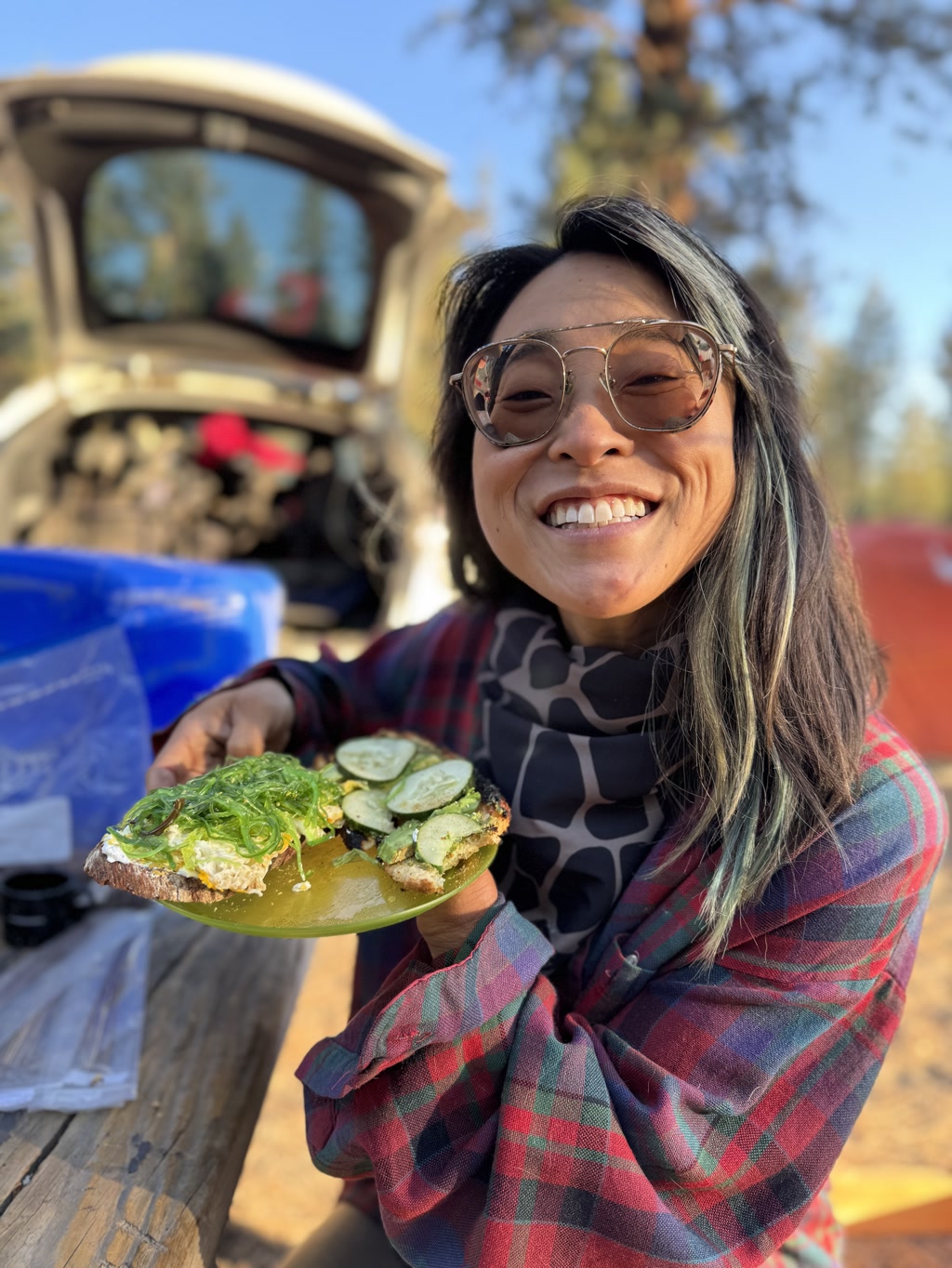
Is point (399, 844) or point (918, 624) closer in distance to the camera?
point (399, 844)

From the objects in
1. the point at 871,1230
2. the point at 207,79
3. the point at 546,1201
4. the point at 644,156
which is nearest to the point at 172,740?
the point at 546,1201

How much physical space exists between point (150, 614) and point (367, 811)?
1.13 meters

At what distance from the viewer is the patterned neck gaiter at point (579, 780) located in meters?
1.34

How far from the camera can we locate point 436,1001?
112 centimetres

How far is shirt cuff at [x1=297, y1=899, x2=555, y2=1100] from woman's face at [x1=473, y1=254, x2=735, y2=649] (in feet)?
1.52

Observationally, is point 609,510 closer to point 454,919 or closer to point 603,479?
point 603,479

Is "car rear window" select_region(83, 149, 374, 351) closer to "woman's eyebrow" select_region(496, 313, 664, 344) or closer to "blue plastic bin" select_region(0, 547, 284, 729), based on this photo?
"blue plastic bin" select_region(0, 547, 284, 729)

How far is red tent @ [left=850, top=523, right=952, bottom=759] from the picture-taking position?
16.7 feet

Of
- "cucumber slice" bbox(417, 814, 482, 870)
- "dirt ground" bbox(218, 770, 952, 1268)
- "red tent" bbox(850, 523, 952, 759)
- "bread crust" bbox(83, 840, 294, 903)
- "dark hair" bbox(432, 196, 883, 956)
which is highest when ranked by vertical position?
"dark hair" bbox(432, 196, 883, 956)

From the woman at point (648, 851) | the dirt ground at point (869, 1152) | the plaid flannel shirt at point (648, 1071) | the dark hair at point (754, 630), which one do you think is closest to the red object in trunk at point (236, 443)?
the dirt ground at point (869, 1152)

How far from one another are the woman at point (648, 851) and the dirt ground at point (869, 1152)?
0.86 m

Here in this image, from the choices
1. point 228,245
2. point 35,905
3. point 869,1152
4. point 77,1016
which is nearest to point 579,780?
point 77,1016

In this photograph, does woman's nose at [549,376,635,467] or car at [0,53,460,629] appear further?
car at [0,53,460,629]

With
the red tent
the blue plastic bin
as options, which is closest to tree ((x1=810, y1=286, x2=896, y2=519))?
the red tent
